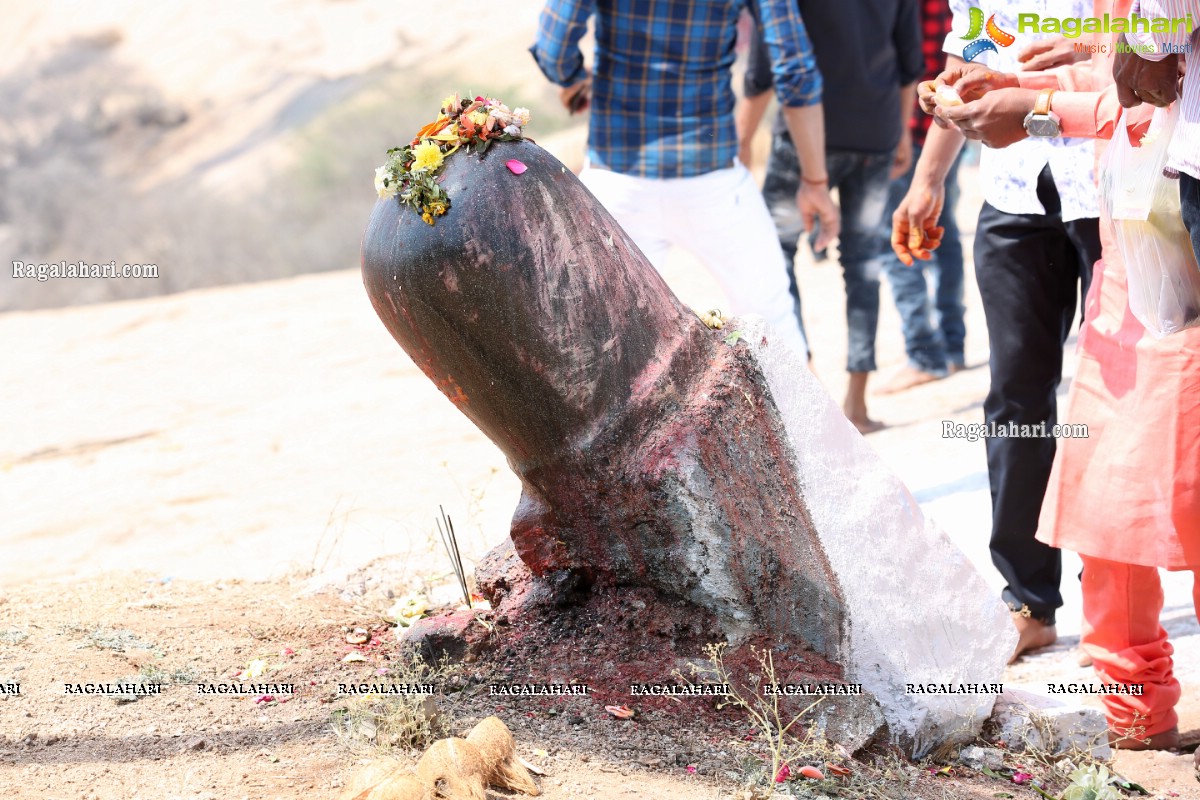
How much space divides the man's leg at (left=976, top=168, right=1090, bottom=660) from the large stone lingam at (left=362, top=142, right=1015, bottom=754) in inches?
25.0

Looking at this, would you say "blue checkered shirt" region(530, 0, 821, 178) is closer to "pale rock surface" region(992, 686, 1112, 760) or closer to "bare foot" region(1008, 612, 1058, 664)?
"bare foot" region(1008, 612, 1058, 664)

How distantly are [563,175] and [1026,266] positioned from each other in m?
1.30

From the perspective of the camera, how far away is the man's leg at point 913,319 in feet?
18.9

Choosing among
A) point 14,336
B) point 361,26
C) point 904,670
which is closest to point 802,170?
point 904,670

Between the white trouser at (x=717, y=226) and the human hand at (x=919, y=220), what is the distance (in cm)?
74

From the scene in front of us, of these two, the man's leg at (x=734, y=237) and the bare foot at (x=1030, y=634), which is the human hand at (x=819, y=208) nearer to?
the man's leg at (x=734, y=237)

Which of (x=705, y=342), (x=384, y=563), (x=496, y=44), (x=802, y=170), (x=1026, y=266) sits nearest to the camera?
(x=705, y=342)

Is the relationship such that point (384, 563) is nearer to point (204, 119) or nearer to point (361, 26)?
point (204, 119)

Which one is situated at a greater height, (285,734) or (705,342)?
(705,342)

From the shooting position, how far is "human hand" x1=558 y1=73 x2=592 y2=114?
395cm

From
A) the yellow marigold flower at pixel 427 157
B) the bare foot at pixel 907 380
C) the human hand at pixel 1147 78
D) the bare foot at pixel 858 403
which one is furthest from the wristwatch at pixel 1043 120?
the bare foot at pixel 907 380

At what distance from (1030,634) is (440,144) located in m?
2.10

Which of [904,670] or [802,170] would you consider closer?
[904,670]

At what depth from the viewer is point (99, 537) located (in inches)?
188
